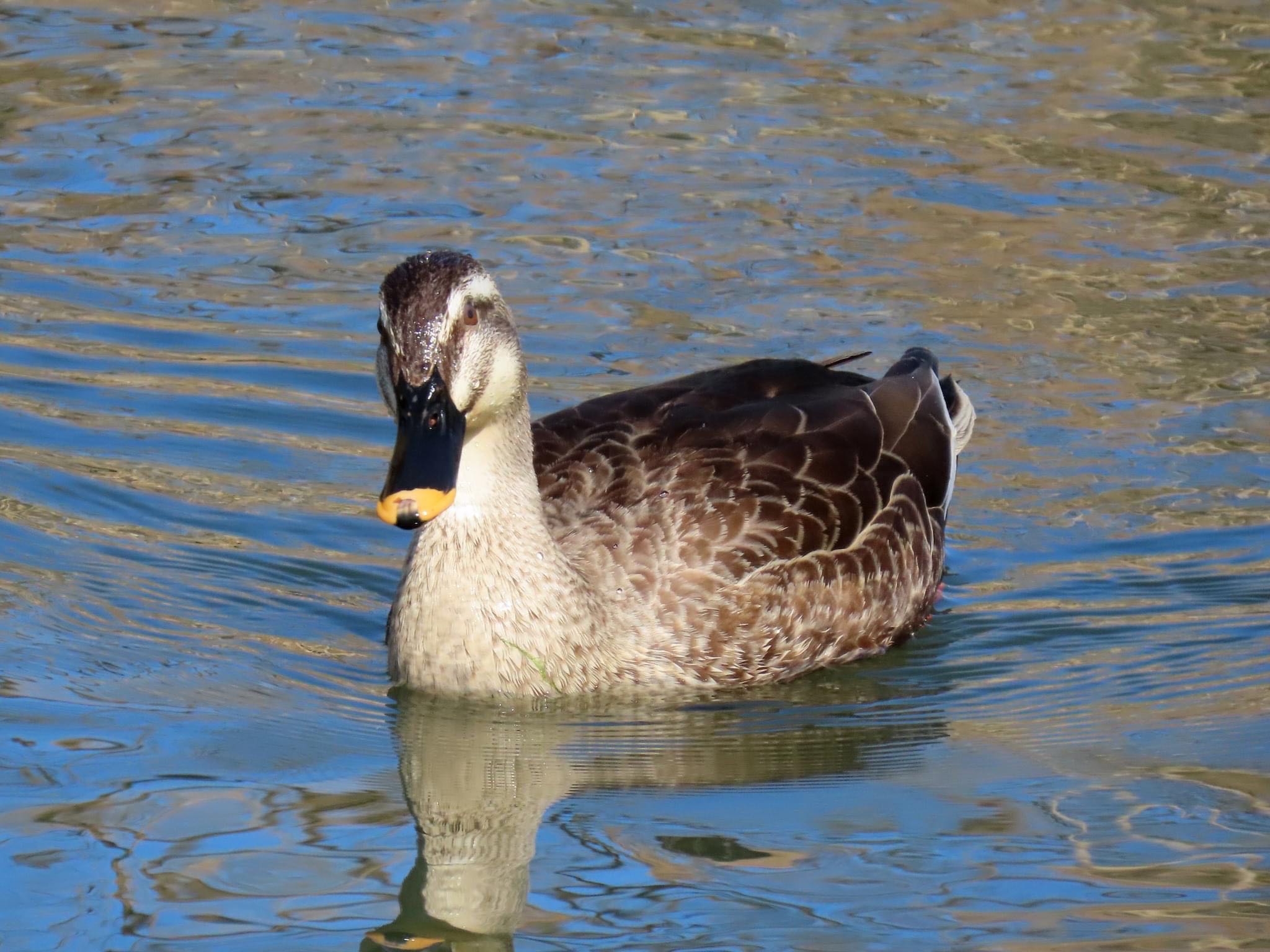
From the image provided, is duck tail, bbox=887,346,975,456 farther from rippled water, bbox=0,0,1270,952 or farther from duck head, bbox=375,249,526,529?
duck head, bbox=375,249,526,529

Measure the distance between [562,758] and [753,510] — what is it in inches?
56.4

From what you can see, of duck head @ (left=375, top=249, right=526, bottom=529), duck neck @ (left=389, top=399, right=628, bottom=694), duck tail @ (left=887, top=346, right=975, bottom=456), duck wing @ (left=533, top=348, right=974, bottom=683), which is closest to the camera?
duck head @ (left=375, top=249, right=526, bottom=529)

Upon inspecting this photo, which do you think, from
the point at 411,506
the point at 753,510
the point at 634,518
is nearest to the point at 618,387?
the point at 753,510

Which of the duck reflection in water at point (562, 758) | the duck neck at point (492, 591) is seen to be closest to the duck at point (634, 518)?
the duck neck at point (492, 591)

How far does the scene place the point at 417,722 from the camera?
27.2 feet

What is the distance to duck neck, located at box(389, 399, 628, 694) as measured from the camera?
823cm

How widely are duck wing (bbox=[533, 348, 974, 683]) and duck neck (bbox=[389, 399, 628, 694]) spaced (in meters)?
0.36

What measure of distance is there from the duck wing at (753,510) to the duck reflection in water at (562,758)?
30 cm

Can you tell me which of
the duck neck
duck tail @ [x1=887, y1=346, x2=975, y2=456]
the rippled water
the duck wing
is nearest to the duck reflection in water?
the rippled water

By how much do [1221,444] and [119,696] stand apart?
5948 mm

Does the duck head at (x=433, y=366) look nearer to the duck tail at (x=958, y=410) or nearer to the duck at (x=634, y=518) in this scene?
the duck at (x=634, y=518)

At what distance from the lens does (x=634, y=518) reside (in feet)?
28.5

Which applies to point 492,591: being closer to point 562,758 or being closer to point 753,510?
point 562,758

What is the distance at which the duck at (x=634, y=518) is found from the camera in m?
7.66
